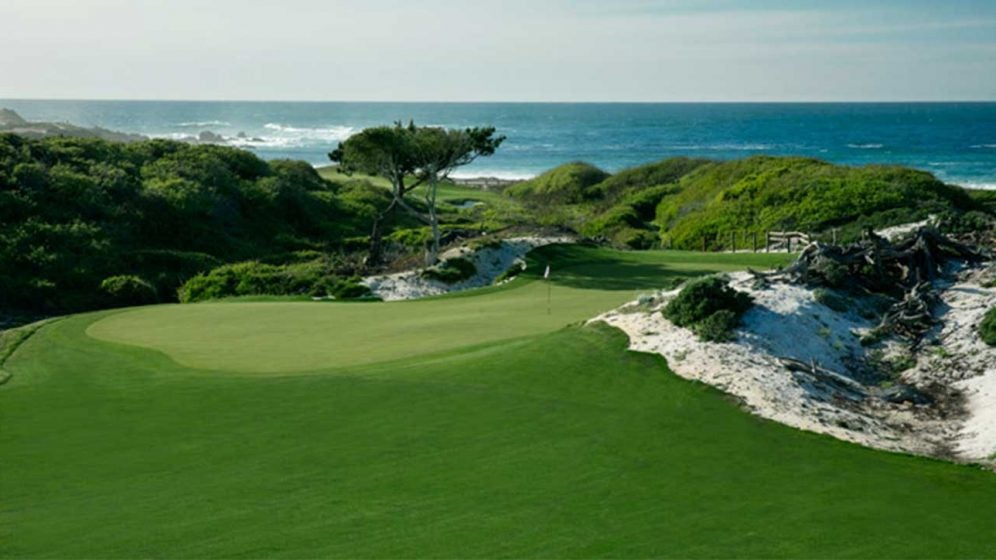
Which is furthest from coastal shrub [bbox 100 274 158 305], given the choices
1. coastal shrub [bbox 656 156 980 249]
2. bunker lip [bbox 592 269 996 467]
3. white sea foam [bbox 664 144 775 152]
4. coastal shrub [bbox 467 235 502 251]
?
white sea foam [bbox 664 144 775 152]

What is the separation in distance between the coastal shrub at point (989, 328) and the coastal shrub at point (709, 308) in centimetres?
434

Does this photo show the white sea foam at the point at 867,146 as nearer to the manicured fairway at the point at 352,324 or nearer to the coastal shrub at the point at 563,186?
the coastal shrub at the point at 563,186

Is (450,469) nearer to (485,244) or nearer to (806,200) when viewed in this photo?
(485,244)

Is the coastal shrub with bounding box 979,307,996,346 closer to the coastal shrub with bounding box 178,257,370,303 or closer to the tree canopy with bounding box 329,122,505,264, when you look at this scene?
the coastal shrub with bounding box 178,257,370,303

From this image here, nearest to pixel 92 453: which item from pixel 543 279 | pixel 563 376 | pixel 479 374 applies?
pixel 479 374

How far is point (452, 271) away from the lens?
34406 millimetres

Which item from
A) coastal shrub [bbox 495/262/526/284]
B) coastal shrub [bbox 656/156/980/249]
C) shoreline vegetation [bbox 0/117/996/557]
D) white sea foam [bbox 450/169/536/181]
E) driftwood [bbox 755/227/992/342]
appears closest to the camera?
shoreline vegetation [bbox 0/117/996/557]

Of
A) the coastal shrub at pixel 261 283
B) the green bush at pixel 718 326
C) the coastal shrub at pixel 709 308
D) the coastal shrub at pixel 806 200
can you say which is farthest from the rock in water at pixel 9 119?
the green bush at pixel 718 326

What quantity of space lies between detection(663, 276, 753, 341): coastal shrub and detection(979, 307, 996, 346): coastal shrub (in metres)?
4.34

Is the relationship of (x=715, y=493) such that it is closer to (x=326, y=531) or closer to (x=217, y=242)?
(x=326, y=531)

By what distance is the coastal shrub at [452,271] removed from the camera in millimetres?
33969

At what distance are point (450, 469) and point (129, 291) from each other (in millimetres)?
27693

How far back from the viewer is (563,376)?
15445 mm

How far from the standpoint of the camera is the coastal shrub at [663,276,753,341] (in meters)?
16.5
